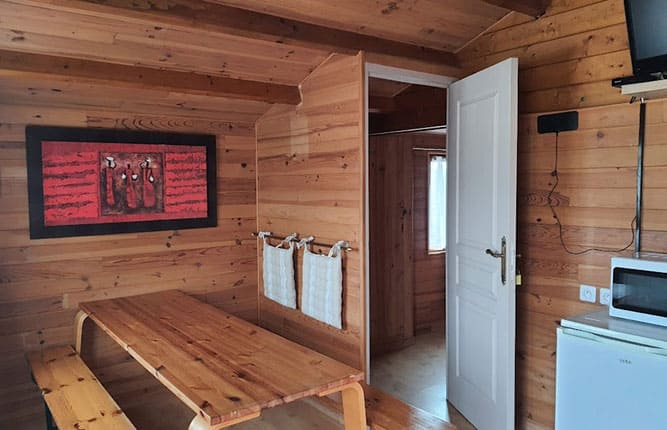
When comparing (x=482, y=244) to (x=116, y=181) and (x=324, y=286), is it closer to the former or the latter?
(x=324, y=286)

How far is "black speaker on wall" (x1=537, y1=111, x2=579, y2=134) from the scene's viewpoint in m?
2.69

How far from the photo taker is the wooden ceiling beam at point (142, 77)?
2.47 meters

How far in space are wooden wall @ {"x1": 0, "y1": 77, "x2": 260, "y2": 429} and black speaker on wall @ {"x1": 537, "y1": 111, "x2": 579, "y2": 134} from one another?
1817mm

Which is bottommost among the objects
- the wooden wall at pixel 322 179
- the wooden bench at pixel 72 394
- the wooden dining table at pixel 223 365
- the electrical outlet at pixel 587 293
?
the wooden bench at pixel 72 394

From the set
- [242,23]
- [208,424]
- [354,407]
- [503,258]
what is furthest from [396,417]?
[242,23]

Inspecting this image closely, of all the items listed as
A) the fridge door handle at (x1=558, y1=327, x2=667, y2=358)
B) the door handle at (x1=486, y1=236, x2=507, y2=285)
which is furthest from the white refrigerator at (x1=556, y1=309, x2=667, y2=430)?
the door handle at (x1=486, y1=236, x2=507, y2=285)

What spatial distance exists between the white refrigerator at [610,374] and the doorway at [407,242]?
121 cm

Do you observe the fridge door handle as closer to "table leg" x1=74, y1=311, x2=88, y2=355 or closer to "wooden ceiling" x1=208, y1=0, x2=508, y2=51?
"wooden ceiling" x1=208, y1=0, x2=508, y2=51

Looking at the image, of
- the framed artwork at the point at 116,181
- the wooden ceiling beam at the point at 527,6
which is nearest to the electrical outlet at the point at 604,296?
the wooden ceiling beam at the point at 527,6

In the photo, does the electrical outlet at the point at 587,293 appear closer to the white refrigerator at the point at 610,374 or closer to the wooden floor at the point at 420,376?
the white refrigerator at the point at 610,374

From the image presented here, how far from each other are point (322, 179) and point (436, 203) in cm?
233

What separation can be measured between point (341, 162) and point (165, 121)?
1.26 metres

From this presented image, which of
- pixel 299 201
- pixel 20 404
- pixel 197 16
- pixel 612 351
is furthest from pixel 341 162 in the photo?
pixel 20 404

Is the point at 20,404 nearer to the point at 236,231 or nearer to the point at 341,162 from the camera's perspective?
A: the point at 236,231
